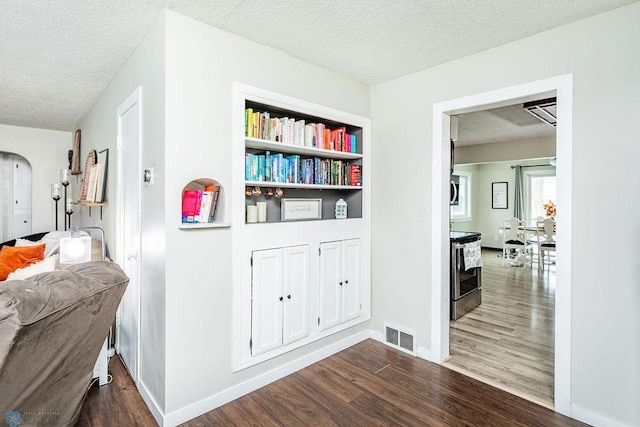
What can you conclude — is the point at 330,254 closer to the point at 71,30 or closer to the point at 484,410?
the point at 484,410

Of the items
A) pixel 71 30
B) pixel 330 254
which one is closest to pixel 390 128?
pixel 330 254

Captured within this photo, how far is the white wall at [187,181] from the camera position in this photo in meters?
1.98

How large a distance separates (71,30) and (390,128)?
8.27 feet

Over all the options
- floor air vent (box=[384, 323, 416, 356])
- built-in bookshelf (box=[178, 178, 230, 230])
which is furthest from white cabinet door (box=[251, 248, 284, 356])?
floor air vent (box=[384, 323, 416, 356])

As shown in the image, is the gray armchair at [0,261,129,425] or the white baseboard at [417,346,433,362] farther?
the white baseboard at [417,346,433,362]

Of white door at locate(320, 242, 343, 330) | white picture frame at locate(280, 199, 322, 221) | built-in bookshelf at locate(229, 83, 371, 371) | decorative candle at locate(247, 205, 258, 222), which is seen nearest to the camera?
built-in bookshelf at locate(229, 83, 371, 371)

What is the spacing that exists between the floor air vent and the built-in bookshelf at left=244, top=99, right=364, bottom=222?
1114 mm

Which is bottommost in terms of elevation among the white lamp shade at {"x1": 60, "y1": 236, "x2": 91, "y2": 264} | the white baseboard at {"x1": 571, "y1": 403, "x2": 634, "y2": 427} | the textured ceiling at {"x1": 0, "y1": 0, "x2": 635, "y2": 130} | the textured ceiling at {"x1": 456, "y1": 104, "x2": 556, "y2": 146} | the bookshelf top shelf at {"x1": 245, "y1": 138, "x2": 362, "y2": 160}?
the white baseboard at {"x1": 571, "y1": 403, "x2": 634, "y2": 427}

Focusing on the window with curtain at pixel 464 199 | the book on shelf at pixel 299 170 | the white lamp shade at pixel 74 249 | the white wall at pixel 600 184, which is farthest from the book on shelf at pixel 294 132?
the window with curtain at pixel 464 199

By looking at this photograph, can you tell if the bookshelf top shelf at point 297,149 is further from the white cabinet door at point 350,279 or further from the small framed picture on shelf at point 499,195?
the small framed picture on shelf at point 499,195

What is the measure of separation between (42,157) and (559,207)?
263 inches

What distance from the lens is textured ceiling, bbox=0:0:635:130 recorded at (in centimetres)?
190

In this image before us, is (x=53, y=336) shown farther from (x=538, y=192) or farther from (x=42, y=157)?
(x=538, y=192)

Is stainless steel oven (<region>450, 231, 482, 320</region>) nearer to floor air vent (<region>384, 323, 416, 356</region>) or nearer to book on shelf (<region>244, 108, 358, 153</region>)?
floor air vent (<region>384, 323, 416, 356</region>)
